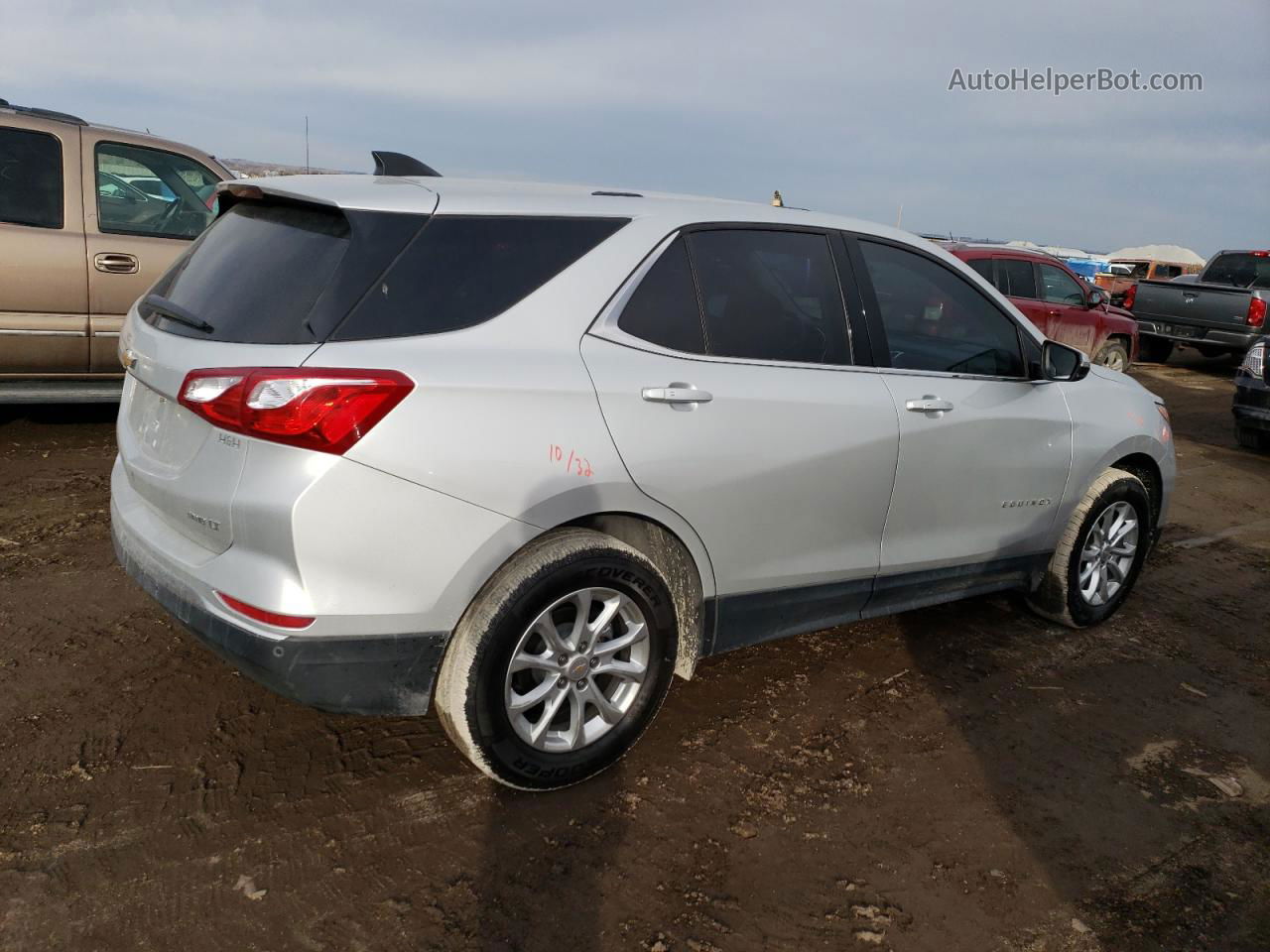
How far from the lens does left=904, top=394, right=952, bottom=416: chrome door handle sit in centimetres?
357

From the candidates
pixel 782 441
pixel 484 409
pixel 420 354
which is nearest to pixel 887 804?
pixel 782 441

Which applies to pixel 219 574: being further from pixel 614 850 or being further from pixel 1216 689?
pixel 1216 689

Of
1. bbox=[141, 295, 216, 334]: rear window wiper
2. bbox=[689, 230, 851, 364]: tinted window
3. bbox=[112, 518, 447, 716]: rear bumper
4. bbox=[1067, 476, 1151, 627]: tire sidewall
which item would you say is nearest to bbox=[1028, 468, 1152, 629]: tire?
bbox=[1067, 476, 1151, 627]: tire sidewall

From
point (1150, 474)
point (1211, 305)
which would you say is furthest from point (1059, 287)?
point (1150, 474)

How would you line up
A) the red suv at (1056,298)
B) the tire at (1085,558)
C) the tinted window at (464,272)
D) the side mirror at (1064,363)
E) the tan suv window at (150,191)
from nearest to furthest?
the tinted window at (464,272) → the side mirror at (1064,363) → the tire at (1085,558) → the tan suv window at (150,191) → the red suv at (1056,298)

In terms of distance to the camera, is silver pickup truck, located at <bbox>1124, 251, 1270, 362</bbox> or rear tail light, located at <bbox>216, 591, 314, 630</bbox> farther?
silver pickup truck, located at <bbox>1124, 251, 1270, 362</bbox>

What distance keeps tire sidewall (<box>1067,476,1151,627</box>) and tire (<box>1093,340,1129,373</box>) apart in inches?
344

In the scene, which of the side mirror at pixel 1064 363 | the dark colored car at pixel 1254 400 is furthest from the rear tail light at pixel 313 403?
the dark colored car at pixel 1254 400

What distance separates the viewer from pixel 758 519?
3219 millimetres

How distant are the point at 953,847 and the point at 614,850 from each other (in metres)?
0.97

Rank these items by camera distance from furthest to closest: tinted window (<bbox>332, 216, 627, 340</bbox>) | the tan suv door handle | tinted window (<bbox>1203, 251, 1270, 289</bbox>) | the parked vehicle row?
the parked vehicle row, tinted window (<bbox>1203, 251, 1270, 289</bbox>), the tan suv door handle, tinted window (<bbox>332, 216, 627, 340</bbox>)

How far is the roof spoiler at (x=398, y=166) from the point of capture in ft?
10.9

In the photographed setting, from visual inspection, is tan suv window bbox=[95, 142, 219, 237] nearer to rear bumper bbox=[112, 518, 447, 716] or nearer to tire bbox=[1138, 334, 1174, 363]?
rear bumper bbox=[112, 518, 447, 716]

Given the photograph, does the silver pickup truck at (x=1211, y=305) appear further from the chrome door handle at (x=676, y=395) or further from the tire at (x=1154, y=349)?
the chrome door handle at (x=676, y=395)
